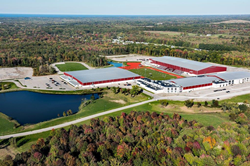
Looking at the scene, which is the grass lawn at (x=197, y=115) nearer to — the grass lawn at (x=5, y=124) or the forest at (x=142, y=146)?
the forest at (x=142, y=146)

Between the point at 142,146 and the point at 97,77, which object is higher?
the point at 97,77

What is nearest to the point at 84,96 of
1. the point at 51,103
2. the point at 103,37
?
the point at 51,103

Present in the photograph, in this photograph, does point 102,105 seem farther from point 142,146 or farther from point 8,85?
point 8,85

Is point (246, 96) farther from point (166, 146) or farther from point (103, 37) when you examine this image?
point (103, 37)

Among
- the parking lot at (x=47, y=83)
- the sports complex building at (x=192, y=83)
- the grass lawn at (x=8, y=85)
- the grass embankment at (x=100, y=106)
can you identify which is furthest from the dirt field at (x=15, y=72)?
the sports complex building at (x=192, y=83)

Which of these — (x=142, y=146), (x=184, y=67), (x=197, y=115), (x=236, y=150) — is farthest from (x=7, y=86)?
(x=236, y=150)
